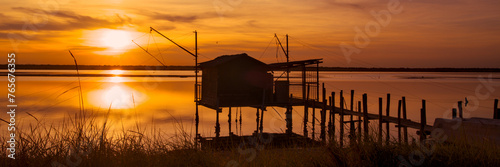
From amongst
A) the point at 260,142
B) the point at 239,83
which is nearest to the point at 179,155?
the point at 260,142

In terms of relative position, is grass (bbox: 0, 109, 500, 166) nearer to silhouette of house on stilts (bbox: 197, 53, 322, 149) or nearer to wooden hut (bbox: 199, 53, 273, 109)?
silhouette of house on stilts (bbox: 197, 53, 322, 149)

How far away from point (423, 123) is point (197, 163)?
37.8 feet

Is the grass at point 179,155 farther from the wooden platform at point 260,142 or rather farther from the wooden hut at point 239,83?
the wooden hut at point 239,83

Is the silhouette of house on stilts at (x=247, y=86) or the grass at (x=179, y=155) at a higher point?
the silhouette of house on stilts at (x=247, y=86)

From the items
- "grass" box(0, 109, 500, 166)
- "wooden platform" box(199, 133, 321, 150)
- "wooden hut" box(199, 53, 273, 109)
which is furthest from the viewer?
"wooden hut" box(199, 53, 273, 109)

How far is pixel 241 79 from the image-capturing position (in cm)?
2802

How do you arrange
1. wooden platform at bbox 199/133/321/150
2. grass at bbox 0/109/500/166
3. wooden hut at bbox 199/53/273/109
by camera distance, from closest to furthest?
grass at bbox 0/109/500/166 < wooden platform at bbox 199/133/321/150 < wooden hut at bbox 199/53/273/109

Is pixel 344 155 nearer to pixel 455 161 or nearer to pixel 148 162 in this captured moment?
pixel 455 161

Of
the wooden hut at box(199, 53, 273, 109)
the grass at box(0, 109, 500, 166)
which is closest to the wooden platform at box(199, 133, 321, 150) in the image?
the grass at box(0, 109, 500, 166)

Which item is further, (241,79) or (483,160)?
(241,79)

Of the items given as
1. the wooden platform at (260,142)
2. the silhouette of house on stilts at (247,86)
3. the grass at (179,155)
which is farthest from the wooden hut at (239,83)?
the grass at (179,155)

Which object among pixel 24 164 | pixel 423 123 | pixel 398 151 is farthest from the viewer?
pixel 423 123

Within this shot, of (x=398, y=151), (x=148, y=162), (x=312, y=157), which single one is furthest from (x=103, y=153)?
(x=398, y=151)

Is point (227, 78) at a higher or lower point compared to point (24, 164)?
higher
